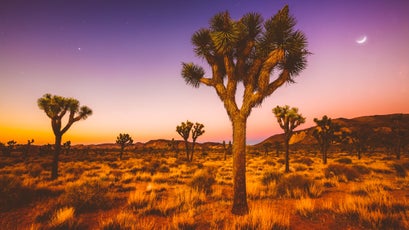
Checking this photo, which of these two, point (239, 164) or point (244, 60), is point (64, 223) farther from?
point (244, 60)

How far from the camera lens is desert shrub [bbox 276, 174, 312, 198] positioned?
847 centimetres

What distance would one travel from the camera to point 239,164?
20.0 ft

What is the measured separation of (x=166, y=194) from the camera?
30.7 feet

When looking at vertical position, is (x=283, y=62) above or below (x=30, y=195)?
above

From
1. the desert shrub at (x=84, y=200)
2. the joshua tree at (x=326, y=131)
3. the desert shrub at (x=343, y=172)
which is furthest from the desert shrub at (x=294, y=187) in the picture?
the joshua tree at (x=326, y=131)

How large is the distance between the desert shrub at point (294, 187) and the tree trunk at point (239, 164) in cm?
323

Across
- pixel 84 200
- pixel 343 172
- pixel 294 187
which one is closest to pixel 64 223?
pixel 84 200

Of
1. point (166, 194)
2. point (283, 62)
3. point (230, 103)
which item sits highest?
point (283, 62)

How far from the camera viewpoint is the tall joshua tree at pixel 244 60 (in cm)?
619

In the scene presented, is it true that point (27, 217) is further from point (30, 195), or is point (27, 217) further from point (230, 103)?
point (230, 103)

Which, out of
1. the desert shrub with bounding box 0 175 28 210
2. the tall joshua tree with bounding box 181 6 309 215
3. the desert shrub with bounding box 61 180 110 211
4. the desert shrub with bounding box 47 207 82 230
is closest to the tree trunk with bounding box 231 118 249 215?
the tall joshua tree with bounding box 181 6 309 215

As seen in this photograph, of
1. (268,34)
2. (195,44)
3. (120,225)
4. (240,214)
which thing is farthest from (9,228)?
(268,34)

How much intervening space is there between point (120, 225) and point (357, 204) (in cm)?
686

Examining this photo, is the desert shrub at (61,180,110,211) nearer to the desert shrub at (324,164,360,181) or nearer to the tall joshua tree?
the tall joshua tree
